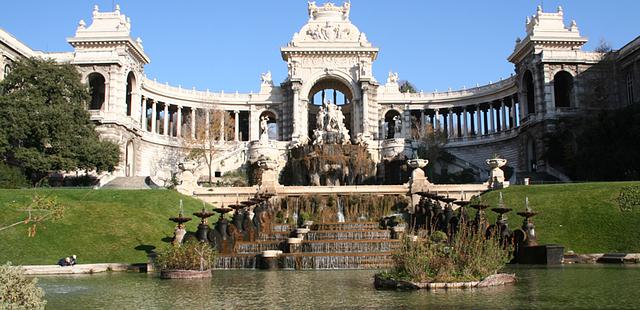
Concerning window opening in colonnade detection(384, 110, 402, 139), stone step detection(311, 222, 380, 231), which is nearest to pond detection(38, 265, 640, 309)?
stone step detection(311, 222, 380, 231)

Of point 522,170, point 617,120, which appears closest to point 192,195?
point 617,120

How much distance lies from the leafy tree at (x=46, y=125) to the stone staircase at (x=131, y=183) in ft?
15.1

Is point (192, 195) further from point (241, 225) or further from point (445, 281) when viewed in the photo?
point (445, 281)

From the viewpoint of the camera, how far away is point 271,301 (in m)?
14.8

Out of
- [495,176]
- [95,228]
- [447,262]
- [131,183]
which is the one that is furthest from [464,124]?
[447,262]

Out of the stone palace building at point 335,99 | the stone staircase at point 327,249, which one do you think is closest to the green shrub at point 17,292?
the stone staircase at point 327,249

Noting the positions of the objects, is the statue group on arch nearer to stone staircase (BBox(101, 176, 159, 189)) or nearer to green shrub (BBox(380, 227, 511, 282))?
stone staircase (BBox(101, 176, 159, 189))

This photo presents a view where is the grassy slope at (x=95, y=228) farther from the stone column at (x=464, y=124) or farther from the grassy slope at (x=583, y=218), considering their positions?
the stone column at (x=464, y=124)

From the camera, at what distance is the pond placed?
13.9 m

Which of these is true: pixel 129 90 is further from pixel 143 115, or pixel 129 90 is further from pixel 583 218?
pixel 583 218

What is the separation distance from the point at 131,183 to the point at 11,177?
16349 mm

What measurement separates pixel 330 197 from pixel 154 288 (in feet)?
84.6

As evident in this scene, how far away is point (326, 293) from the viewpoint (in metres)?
16.2

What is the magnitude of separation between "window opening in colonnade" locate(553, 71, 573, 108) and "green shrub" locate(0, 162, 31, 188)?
5883 cm
